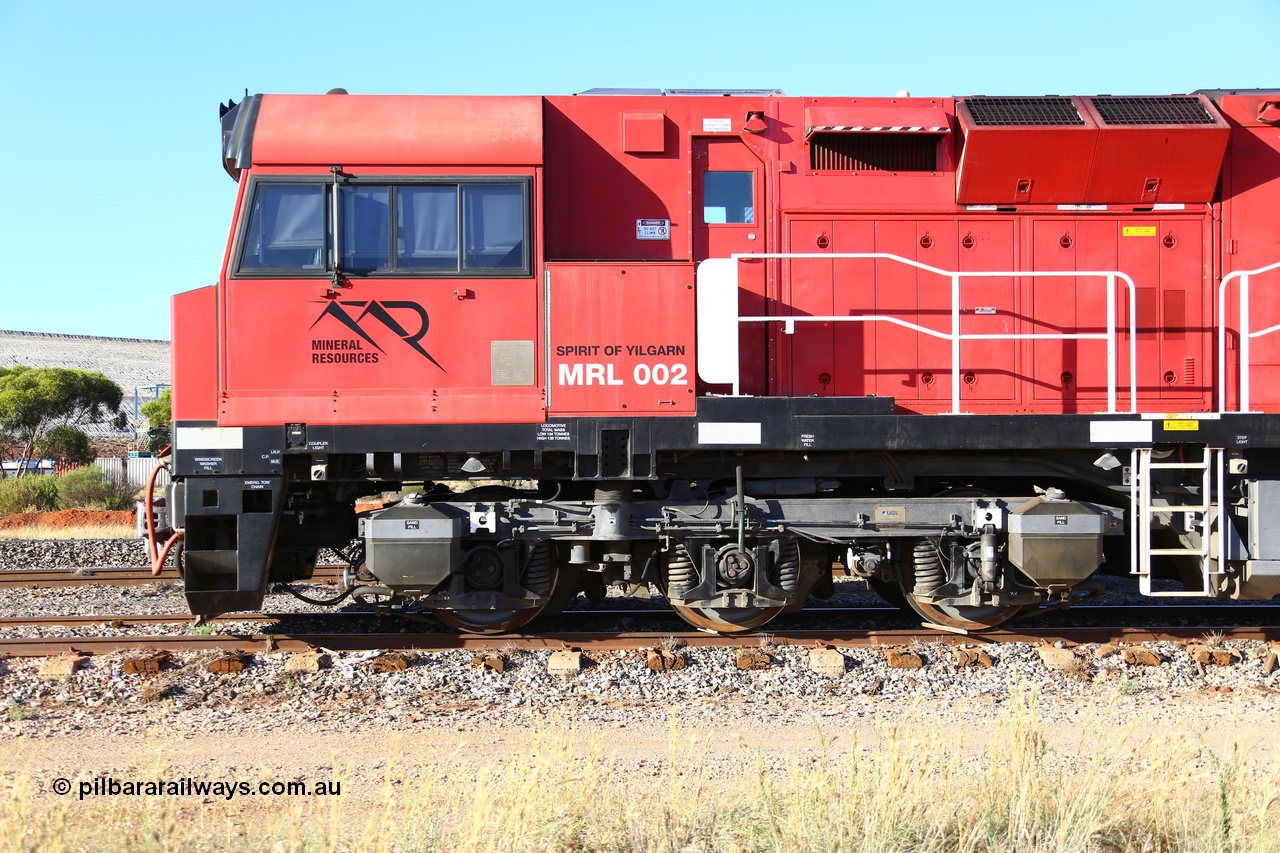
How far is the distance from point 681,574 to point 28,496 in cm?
1941

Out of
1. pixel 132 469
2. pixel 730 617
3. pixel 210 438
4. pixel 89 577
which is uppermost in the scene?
pixel 210 438

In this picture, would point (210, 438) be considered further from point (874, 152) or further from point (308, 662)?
point (874, 152)

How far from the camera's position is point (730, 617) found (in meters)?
7.67

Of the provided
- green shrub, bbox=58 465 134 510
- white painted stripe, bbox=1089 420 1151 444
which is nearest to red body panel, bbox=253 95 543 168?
white painted stripe, bbox=1089 420 1151 444

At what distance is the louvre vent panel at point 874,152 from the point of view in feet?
26.2

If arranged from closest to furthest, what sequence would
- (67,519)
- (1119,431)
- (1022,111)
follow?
(1119,431) → (1022,111) → (67,519)

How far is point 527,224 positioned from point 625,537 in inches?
95.4

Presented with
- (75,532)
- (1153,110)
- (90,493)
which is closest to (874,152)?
(1153,110)

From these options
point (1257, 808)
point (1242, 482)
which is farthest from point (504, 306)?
point (1242, 482)

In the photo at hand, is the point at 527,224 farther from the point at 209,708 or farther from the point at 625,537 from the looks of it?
the point at 209,708

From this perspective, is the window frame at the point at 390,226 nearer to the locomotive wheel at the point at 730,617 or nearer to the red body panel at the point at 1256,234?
the locomotive wheel at the point at 730,617

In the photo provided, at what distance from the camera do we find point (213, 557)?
7066mm

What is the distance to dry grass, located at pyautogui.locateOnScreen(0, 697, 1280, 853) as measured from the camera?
3.72 meters

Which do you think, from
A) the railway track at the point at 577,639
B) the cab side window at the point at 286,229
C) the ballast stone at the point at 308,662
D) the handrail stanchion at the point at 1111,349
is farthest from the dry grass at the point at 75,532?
the handrail stanchion at the point at 1111,349
